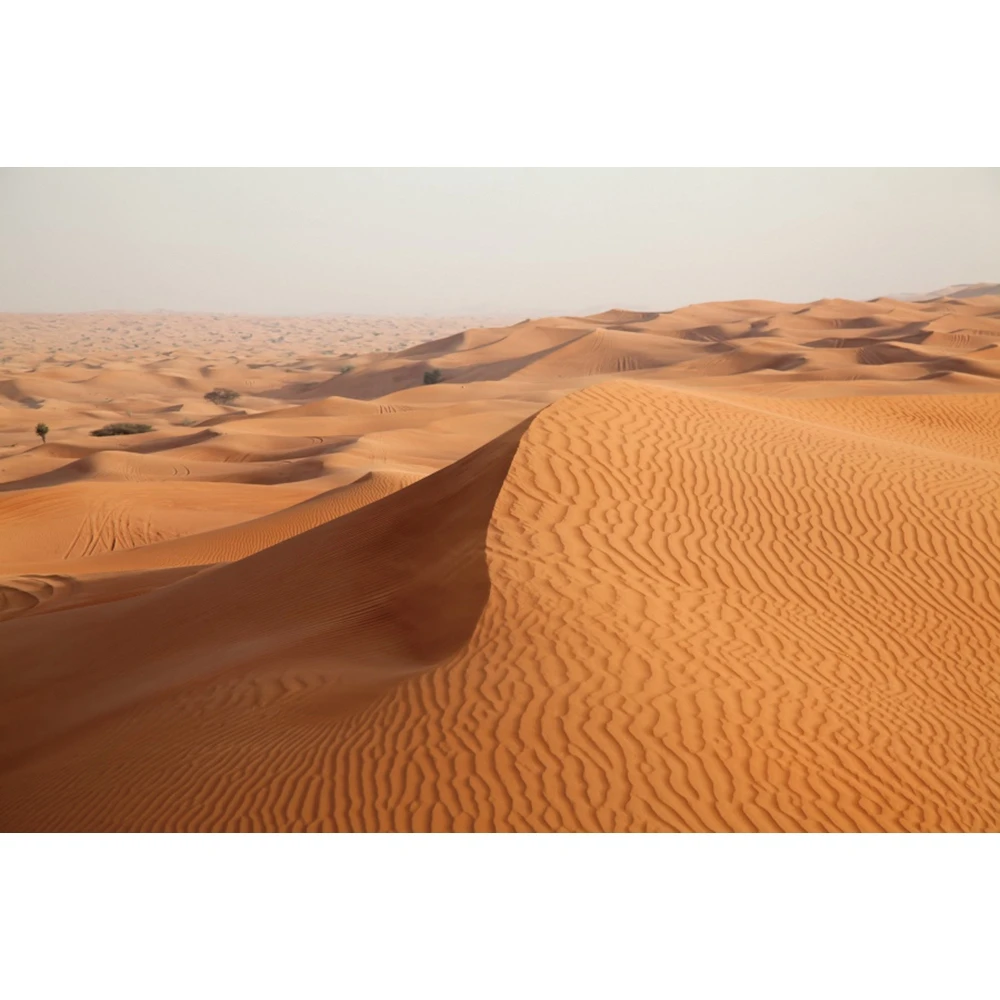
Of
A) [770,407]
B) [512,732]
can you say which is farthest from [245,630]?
[770,407]

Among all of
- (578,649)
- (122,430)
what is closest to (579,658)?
(578,649)

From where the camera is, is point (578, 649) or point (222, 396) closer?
point (578, 649)

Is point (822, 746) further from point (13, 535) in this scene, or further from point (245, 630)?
point (13, 535)

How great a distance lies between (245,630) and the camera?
9.74m

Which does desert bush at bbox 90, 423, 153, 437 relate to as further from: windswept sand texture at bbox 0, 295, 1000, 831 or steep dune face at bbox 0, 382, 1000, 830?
steep dune face at bbox 0, 382, 1000, 830

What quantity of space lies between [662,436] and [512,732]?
5094mm

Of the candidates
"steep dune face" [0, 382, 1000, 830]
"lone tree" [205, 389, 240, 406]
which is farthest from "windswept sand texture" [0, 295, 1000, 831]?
"lone tree" [205, 389, 240, 406]

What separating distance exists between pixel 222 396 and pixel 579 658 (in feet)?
185

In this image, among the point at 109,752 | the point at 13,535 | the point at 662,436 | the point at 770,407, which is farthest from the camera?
the point at 13,535

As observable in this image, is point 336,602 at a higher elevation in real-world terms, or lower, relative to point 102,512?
higher

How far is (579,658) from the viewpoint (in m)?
6.75

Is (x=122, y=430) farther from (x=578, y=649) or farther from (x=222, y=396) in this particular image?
(x=578, y=649)

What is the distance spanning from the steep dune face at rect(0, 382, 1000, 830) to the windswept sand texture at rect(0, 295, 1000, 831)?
25 mm

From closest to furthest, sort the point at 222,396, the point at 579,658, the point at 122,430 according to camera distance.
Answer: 1. the point at 579,658
2. the point at 122,430
3. the point at 222,396
